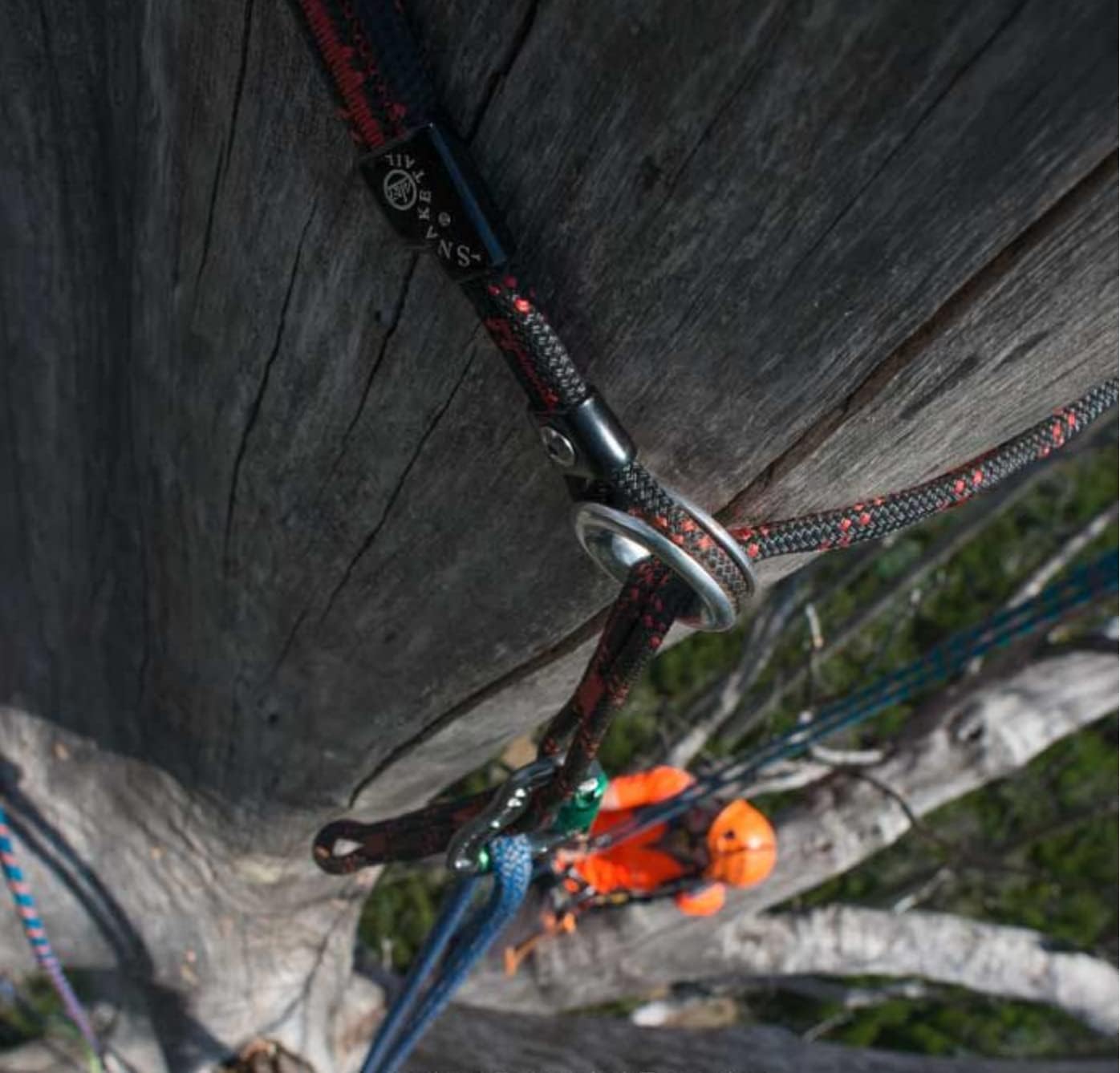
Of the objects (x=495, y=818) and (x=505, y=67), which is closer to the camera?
(x=505, y=67)

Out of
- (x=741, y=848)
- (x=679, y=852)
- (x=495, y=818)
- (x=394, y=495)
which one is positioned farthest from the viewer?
(x=679, y=852)

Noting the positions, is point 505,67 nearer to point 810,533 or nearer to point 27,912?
point 810,533

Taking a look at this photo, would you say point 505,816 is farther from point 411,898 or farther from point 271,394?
point 411,898

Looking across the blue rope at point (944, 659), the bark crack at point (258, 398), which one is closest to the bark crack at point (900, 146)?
the bark crack at point (258, 398)

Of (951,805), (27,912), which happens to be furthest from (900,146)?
(951,805)

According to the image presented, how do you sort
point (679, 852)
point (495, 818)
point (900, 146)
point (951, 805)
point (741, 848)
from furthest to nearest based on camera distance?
point (951, 805), point (679, 852), point (741, 848), point (495, 818), point (900, 146)

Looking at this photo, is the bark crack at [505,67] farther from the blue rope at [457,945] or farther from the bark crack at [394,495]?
the blue rope at [457,945]

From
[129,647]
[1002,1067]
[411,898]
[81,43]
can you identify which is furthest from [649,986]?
[81,43]
